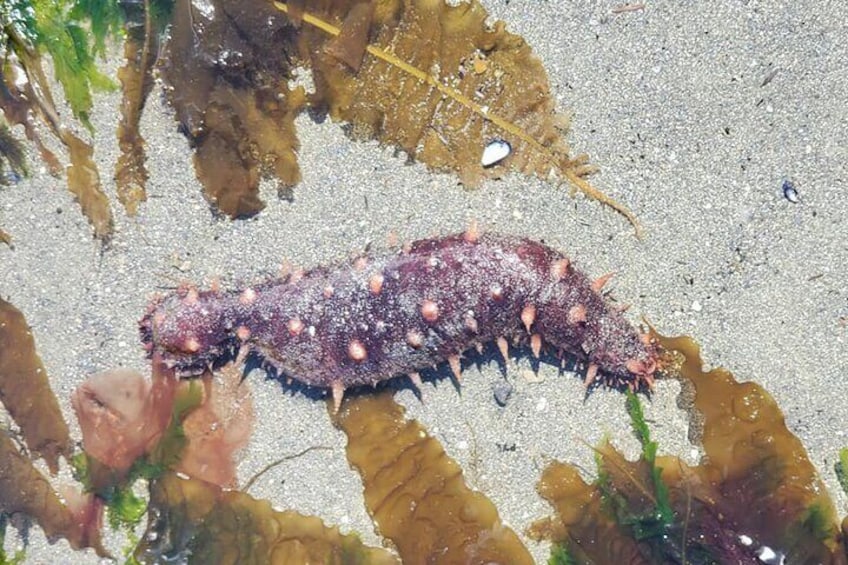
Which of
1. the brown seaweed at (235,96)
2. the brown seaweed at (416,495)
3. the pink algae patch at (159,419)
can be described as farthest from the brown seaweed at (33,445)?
the brown seaweed at (416,495)

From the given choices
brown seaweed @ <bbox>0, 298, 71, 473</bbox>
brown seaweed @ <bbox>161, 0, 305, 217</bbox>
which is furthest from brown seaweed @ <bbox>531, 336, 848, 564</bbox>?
brown seaweed @ <bbox>0, 298, 71, 473</bbox>

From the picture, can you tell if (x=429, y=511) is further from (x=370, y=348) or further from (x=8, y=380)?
(x=8, y=380)

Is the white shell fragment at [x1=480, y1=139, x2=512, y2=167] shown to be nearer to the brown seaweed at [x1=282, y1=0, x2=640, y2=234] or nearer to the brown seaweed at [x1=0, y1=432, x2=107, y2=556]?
the brown seaweed at [x1=282, y1=0, x2=640, y2=234]

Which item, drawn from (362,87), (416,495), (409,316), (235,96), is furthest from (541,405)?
(235,96)

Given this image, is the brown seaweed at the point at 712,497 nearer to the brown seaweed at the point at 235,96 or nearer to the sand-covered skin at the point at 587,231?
the sand-covered skin at the point at 587,231

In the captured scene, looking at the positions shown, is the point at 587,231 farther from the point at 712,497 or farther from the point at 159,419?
the point at 159,419
